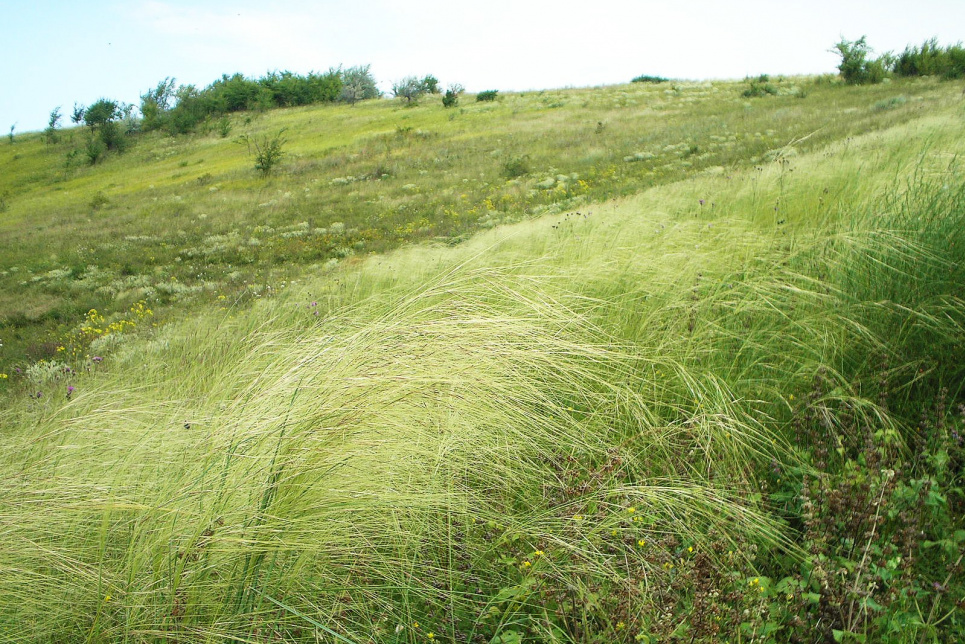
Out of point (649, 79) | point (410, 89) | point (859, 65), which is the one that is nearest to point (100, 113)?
point (410, 89)

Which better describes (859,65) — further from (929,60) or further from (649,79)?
(649,79)

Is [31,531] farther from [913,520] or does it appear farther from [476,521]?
[913,520]

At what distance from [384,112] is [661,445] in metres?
36.3

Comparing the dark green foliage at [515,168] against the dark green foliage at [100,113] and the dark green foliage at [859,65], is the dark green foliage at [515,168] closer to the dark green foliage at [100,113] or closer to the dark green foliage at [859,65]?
the dark green foliage at [859,65]

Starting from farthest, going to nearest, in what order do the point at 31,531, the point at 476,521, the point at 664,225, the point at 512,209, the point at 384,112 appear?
the point at 384,112 < the point at 512,209 < the point at 664,225 < the point at 476,521 < the point at 31,531

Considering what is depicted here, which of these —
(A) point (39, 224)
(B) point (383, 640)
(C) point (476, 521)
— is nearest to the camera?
(B) point (383, 640)

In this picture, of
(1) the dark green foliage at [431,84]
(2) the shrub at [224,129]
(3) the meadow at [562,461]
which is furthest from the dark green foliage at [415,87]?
(3) the meadow at [562,461]

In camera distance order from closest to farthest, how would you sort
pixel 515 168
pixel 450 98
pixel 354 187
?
1. pixel 515 168
2. pixel 354 187
3. pixel 450 98

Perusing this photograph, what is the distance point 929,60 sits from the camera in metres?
21.3

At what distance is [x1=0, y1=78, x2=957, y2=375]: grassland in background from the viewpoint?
969 cm

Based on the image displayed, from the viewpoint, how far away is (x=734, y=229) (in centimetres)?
321

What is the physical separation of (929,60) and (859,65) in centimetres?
→ 219

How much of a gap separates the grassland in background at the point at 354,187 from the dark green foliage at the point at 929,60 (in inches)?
98.6

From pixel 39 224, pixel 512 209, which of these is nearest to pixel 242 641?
pixel 512 209
